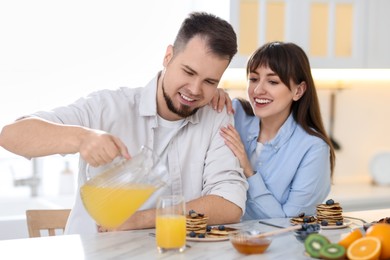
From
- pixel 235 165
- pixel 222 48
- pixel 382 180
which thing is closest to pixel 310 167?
pixel 235 165

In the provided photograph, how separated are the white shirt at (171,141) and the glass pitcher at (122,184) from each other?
581 mm

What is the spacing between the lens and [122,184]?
1.92 meters

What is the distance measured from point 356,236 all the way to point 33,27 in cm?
242

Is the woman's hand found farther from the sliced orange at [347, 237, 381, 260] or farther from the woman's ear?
the sliced orange at [347, 237, 381, 260]

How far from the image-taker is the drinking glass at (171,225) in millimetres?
1911

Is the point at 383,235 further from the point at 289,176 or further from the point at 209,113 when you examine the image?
the point at 209,113

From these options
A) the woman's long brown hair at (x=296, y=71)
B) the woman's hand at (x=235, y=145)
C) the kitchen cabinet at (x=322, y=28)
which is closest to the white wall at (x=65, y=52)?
the kitchen cabinet at (x=322, y=28)

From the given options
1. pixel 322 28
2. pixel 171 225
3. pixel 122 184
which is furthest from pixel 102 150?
pixel 322 28

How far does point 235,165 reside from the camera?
8.52 feet

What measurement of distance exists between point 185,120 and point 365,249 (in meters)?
0.99

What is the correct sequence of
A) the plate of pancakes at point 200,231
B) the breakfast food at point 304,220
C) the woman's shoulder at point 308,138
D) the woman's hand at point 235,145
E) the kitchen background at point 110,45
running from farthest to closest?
1. the kitchen background at point 110,45
2. the woman's shoulder at point 308,138
3. the woman's hand at point 235,145
4. the breakfast food at point 304,220
5. the plate of pancakes at point 200,231

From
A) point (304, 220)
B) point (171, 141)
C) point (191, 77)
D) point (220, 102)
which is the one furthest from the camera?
point (220, 102)

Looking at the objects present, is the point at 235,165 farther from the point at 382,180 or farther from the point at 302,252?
the point at 382,180

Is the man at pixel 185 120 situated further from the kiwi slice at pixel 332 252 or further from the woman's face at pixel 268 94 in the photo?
the kiwi slice at pixel 332 252
